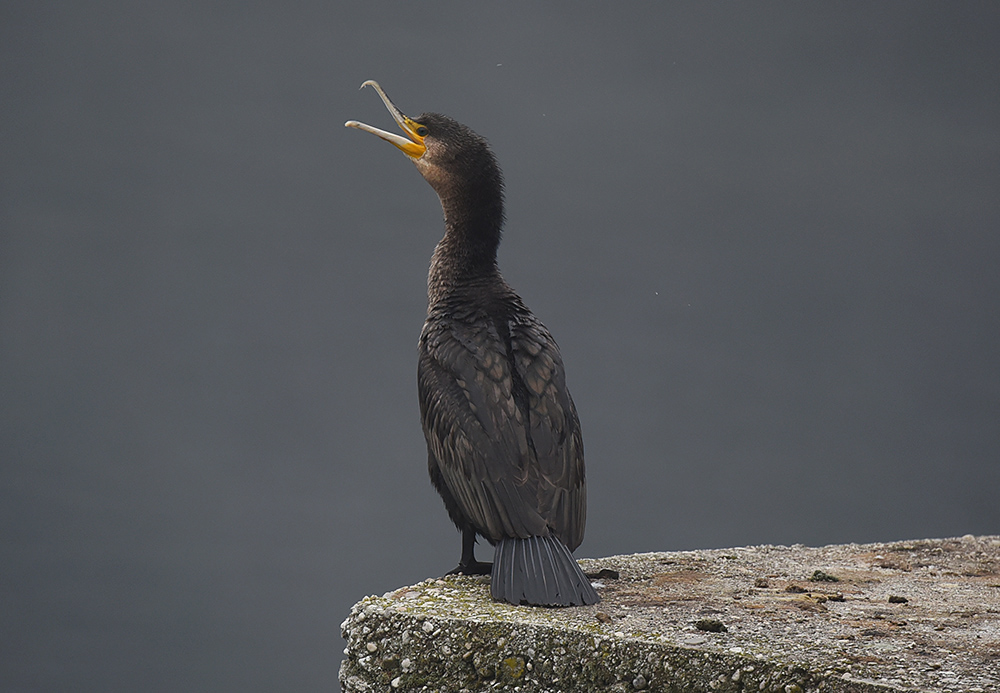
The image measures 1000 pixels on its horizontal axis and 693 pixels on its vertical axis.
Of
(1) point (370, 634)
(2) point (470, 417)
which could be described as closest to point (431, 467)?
(2) point (470, 417)

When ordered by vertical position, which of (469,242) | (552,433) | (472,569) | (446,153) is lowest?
(472,569)

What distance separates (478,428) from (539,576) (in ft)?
1.79

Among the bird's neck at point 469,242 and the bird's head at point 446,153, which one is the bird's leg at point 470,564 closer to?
the bird's neck at point 469,242

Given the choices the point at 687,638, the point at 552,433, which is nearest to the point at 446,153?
the point at 552,433

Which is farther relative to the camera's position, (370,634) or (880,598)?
(880,598)

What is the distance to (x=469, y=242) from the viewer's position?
4289 mm

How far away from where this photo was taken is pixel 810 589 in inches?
154

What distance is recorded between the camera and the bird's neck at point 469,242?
4.28 meters

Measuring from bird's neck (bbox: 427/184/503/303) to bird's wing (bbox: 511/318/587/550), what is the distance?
1.11 feet

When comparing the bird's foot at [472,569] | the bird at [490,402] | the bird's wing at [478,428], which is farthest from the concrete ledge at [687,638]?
the bird's wing at [478,428]

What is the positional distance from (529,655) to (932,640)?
3.81 feet

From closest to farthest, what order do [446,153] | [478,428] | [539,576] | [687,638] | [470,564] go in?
1. [687,638]
2. [539,576]
3. [478,428]
4. [470,564]
5. [446,153]

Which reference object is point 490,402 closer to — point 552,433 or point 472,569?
point 552,433

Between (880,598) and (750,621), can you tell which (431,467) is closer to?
(750,621)
